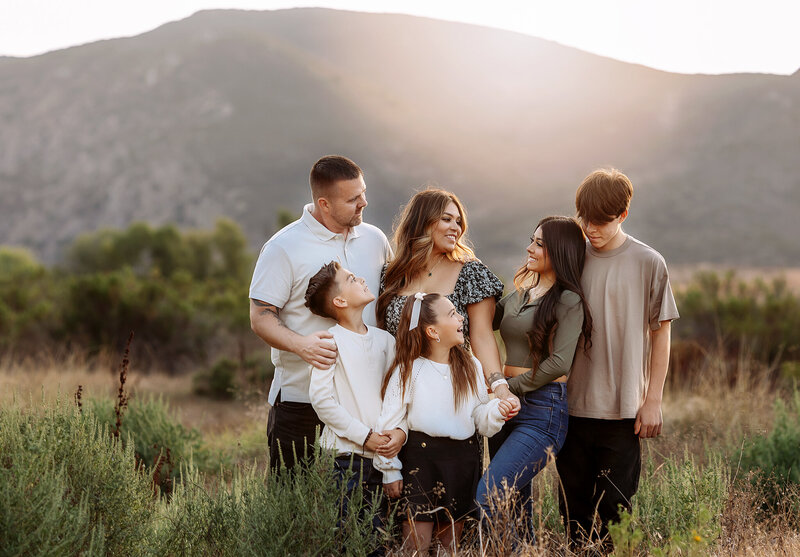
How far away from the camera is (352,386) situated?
12.3ft

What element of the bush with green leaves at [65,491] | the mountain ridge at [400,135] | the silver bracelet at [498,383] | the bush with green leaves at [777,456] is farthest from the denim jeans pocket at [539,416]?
the mountain ridge at [400,135]

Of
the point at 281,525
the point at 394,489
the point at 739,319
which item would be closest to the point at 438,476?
the point at 394,489

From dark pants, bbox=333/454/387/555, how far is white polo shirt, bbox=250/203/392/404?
0.64m

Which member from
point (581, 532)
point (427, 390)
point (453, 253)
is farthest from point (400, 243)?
point (581, 532)

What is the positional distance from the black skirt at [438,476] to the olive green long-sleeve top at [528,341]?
1.49 ft

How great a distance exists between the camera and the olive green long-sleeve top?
3775 mm

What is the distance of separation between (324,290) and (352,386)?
534mm

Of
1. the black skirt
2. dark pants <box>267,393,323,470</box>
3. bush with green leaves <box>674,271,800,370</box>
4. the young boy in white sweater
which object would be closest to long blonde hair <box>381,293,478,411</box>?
the young boy in white sweater

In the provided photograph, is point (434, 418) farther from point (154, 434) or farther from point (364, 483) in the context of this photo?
point (154, 434)

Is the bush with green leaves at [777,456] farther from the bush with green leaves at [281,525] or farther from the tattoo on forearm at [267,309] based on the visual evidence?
the tattoo on forearm at [267,309]

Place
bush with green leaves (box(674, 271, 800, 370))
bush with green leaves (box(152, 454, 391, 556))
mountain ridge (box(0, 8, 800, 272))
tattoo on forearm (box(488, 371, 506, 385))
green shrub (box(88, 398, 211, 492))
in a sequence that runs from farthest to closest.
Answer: mountain ridge (box(0, 8, 800, 272)) → bush with green leaves (box(674, 271, 800, 370)) → green shrub (box(88, 398, 211, 492)) → tattoo on forearm (box(488, 371, 506, 385)) → bush with green leaves (box(152, 454, 391, 556))

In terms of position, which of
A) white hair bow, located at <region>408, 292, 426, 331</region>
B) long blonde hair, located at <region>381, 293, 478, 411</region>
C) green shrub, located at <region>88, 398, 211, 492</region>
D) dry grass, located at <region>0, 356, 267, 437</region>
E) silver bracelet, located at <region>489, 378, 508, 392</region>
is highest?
white hair bow, located at <region>408, 292, 426, 331</region>

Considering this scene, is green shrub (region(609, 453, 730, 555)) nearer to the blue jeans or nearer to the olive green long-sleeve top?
the blue jeans

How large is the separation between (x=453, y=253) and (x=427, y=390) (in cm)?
78
